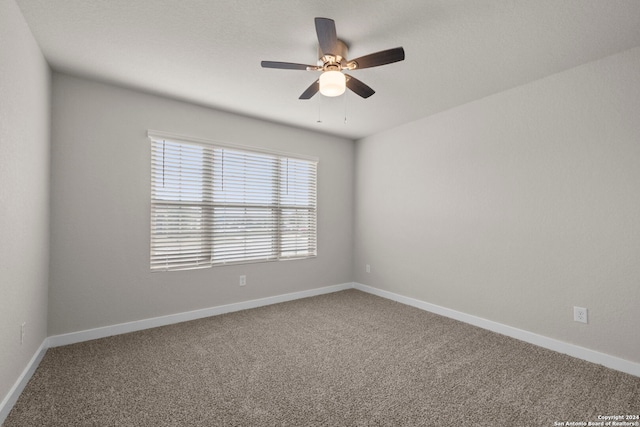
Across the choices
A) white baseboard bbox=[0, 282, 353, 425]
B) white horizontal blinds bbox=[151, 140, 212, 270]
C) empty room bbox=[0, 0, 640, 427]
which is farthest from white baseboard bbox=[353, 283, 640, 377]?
white horizontal blinds bbox=[151, 140, 212, 270]

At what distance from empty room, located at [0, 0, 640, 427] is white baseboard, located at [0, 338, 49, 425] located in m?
0.03

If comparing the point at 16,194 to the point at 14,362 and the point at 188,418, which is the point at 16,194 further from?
the point at 188,418

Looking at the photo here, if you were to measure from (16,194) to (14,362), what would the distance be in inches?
42.0

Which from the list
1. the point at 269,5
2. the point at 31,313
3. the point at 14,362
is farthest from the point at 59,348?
the point at 269,5

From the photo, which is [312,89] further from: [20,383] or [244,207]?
[20,383]

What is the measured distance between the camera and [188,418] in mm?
1705

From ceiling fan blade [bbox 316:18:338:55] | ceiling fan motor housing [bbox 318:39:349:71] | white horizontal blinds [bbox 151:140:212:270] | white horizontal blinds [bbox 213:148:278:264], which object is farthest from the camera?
white horizontal blinds [bbox 213:148:278:264]

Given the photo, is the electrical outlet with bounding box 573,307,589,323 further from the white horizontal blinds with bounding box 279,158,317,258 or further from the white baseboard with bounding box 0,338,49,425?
the white baseboard with bounding box 0,338,49,425

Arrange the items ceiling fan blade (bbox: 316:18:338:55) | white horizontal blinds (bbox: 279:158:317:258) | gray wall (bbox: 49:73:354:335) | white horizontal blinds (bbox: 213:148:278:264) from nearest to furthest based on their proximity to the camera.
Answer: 1. ceiling fan blade (bbox: 316:18:338:55)
2. gray wall (bbox: 49:73:354:335)
3. white horizontal blinds (bbox: 213:148:278:264)
4. white horizontal blinds (bbox: 279:158:317:258)

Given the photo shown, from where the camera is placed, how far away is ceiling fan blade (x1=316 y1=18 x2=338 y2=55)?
1.67 metres

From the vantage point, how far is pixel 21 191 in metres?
1.97

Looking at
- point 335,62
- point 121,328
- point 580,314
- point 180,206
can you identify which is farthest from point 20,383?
point 580,314

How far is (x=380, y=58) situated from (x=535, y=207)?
6.80ft

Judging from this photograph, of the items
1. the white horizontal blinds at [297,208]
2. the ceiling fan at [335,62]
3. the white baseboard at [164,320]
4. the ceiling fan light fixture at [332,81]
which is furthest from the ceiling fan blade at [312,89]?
the white baseboard at [164,320]
